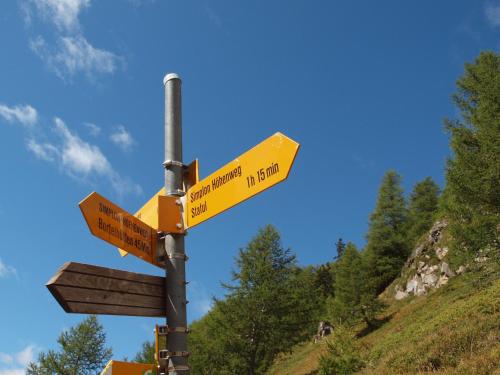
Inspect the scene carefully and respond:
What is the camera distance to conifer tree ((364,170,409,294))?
49906 millimetres

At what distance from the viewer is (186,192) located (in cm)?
437

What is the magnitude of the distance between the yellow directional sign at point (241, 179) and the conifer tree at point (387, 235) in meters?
44.7

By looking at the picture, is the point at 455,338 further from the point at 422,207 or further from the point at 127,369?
the point at 422,207

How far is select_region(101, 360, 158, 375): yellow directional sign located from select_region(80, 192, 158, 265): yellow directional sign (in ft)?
2.72

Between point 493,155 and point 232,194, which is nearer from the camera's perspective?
point 232,194

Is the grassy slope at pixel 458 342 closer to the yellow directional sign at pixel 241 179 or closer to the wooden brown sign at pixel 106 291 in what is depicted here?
the yellow directional sign at pixel 241 179

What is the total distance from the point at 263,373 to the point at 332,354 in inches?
246

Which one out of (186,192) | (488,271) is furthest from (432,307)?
(186,192)

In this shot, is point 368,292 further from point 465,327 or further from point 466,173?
point 465,327

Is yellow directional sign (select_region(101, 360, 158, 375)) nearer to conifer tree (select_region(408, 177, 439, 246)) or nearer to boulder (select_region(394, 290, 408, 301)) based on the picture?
boulder (select_region(394, 290, 408, 301))

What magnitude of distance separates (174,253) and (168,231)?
21 cm

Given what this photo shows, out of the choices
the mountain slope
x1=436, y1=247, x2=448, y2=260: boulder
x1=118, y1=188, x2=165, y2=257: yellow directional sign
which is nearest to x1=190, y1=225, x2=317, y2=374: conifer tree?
the mountain slope

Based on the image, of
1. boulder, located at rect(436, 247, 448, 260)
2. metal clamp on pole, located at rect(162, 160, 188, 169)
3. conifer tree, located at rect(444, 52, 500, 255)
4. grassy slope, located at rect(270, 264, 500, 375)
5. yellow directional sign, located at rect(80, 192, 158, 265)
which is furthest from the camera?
boulder, located at rect(436, 247, 448, 260)

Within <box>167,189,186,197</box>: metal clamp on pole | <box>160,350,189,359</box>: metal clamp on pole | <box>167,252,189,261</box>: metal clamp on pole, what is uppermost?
<box>167,189,186,197</box>: metal clamp on pole
